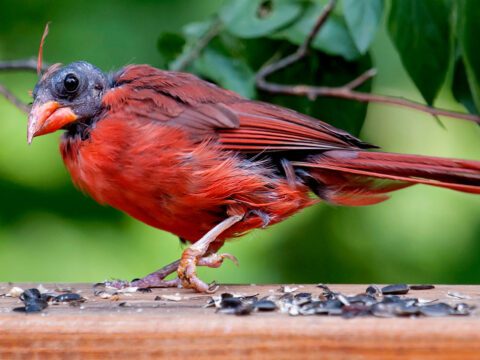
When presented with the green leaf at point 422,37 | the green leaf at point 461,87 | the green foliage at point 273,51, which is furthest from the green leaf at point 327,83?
the green leaf at point 422,37

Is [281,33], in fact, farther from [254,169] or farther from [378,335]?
[378,335]

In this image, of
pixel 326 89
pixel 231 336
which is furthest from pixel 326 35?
pixel 231 336

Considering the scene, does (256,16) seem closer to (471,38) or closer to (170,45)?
(170,45)

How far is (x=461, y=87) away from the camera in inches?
151

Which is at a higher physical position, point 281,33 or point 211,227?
point 281,33

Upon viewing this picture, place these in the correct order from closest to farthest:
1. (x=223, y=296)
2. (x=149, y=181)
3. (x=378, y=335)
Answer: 1. (x=378, y=335)
2. (x=223, y=296)
3. (x=149, y=181)

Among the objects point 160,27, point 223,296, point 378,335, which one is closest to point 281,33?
point 160,27

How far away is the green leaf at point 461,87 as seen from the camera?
3789mm

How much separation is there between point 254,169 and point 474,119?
83cm

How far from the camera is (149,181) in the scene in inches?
131

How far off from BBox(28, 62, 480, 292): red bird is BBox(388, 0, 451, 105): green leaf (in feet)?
1.08

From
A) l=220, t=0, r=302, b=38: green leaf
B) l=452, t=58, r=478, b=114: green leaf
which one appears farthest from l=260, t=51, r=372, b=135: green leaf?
l=452, t=58, r=478, b=114: green leaf

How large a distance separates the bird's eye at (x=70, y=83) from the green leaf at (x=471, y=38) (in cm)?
138

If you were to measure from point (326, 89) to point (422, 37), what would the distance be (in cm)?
52
